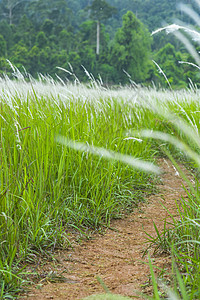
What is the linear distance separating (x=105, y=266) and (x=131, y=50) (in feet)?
123

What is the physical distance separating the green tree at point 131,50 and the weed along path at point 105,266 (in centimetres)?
3574

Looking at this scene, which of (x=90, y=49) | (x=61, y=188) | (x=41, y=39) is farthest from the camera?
(x=90, y=49)

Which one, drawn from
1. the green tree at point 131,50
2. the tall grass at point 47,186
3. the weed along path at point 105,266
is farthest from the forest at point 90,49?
the weed along path at point 105,266

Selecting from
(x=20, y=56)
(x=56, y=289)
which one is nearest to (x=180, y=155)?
(x=56, y=289)

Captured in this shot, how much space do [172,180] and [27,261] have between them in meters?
2.17

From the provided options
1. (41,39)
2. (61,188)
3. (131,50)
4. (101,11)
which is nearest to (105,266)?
(61,188)

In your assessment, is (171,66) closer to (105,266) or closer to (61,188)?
(61,188)

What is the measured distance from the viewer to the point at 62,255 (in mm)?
1842

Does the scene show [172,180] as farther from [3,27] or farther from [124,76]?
[3,27]

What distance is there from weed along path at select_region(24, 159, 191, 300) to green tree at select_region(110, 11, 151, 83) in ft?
117

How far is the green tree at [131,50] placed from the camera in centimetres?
3700

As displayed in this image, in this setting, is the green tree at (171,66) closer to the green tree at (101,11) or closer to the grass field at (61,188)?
the green tree at (101,11)

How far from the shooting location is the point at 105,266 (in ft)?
5.77

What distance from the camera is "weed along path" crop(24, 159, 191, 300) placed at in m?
1.48
